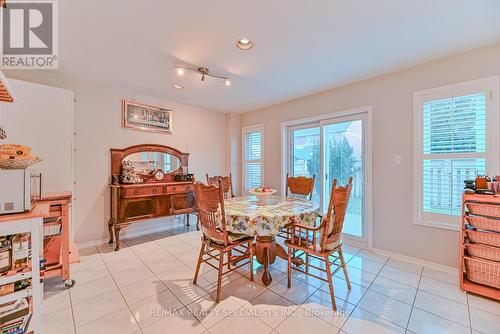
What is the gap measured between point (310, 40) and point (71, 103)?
2927 millimetres

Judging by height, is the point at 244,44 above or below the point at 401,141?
above

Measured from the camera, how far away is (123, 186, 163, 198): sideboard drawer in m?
3.11

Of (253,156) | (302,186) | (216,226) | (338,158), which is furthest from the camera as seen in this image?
(253,156)

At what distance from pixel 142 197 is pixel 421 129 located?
3.94 m

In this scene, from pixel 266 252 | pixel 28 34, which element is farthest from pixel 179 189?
pixel 28 34

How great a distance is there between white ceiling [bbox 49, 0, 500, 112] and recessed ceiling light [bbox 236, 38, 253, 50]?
63mm

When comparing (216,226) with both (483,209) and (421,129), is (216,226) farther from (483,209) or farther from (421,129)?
(421,129)

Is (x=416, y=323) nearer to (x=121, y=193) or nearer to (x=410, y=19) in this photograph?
(x=410, y=19)

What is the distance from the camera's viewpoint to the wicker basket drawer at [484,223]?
182 centimetres

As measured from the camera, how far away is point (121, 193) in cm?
309

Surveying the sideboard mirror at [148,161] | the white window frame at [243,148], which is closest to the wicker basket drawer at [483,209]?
the white window frame at [243,148]

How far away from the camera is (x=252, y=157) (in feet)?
16.0

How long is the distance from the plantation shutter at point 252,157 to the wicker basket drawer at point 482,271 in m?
3.29

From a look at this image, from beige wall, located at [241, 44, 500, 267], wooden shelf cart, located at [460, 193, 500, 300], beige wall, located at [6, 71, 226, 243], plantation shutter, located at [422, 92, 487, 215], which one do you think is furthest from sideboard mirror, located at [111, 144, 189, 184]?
wooden shelf cart, located at [460, 193, 500, 300]
